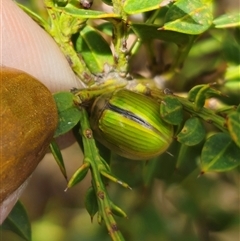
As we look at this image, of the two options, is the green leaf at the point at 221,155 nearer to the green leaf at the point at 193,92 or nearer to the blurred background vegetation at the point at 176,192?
the green leaf at the point at 193,92

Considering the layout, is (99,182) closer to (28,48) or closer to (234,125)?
(234,125)

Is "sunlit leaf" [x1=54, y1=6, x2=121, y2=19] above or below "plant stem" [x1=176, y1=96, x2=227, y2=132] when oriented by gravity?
above

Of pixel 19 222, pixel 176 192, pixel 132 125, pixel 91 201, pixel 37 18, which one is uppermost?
pixel 37 18


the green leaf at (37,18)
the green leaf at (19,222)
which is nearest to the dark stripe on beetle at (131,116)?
the green leaf at (37,18)

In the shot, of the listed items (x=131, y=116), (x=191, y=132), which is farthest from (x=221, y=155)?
(x=131, y=116)

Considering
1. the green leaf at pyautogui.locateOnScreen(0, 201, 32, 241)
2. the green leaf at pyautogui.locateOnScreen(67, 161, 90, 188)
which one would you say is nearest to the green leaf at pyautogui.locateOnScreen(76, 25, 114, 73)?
the green leaf at pyautogui.locateOnScreen(67, 161, 90, 188)

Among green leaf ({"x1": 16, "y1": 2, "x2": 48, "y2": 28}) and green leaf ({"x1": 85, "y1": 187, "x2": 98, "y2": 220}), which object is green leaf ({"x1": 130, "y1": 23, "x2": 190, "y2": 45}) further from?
green leaf ({"x1": 85, "y1": 187, "x2": 98, "y2": 220})
